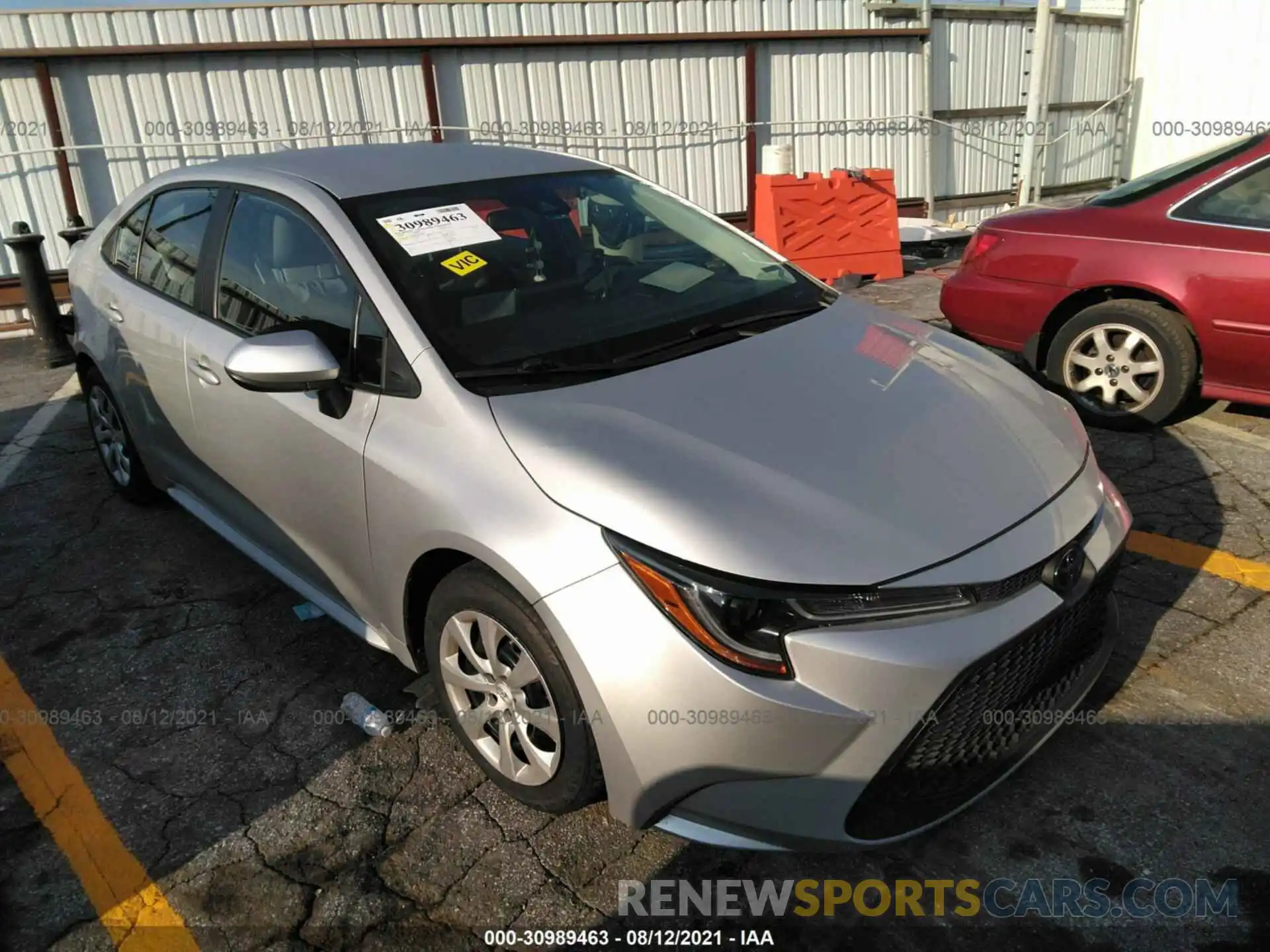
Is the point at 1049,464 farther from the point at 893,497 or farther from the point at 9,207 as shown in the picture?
the point at 9,207

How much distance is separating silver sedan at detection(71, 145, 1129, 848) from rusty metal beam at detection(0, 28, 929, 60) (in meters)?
6.88

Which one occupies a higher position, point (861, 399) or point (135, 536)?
point (861, 399)

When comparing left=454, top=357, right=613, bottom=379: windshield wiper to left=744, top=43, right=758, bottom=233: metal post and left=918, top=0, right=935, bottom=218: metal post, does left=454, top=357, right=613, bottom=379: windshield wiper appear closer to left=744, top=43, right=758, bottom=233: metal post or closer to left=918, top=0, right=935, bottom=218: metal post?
left=744, top=43, right=758, bottom=233: metal post

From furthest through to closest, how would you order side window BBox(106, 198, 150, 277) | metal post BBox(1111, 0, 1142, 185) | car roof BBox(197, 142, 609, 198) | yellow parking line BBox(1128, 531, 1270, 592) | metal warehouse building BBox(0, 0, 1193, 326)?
1. metal post BBox(1111, 0, 1142, 185)
2. metal warehouse building BBox(0, 0, 1193, 326)
3. side window BBox(106, 198, 150, 277)
4. yellow parking line BBox(1128, 531, 1270, 592)
5. car roof BBox(197, 142, 609, 198)

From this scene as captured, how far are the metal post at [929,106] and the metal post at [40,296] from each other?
30.9ft

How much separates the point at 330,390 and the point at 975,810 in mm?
2059

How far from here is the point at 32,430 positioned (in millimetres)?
5934

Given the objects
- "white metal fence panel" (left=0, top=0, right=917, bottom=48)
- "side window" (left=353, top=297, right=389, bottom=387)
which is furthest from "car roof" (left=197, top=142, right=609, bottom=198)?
"white metal fence panel" (left=0, top=0, right=917, bottom=48)

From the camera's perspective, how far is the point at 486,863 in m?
2.37

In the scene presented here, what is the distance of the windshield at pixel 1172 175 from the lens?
4.40m

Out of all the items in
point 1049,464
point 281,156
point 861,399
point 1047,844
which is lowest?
point 1047,844

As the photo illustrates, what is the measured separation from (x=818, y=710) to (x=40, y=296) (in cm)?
813

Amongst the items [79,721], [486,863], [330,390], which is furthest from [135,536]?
[486,863]

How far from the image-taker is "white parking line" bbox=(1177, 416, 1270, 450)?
4500 mm
